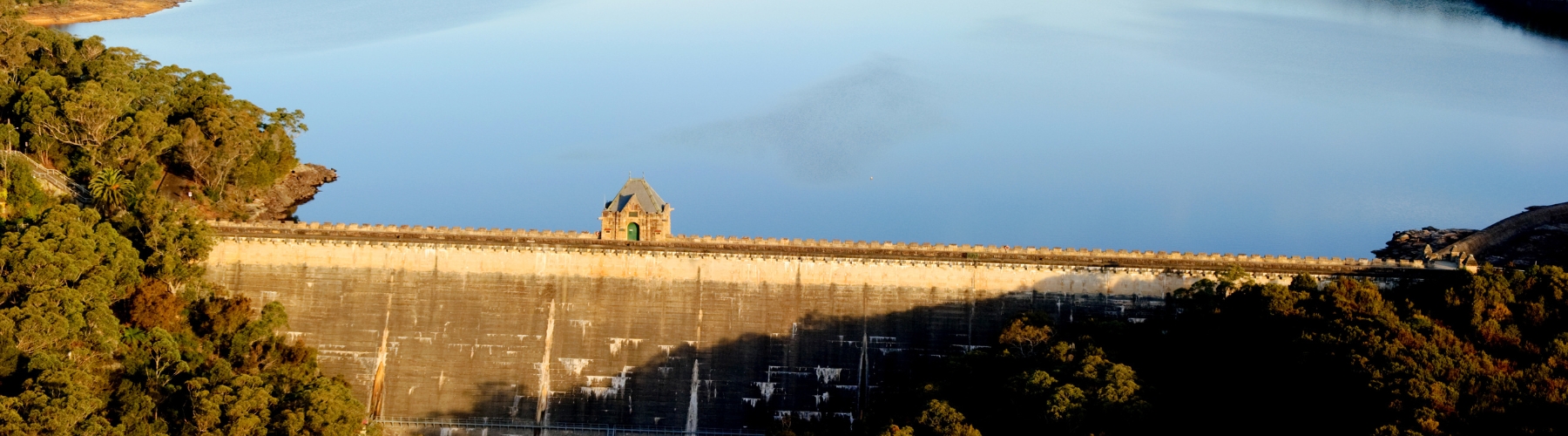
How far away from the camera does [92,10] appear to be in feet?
558

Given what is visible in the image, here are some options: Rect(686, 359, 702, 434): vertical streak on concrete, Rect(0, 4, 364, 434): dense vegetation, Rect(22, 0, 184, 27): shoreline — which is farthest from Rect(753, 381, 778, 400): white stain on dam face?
Rect(22, 0, 184, 27): shoreline

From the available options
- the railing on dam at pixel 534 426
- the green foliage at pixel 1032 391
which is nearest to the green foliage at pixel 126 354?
the railing on dam at pixel 534 426

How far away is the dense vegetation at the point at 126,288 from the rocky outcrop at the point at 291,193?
592 centimetres

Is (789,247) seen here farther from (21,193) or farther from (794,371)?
(21,193)

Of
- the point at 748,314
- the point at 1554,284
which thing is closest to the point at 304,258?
the point at 748,314

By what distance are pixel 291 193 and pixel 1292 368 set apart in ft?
213

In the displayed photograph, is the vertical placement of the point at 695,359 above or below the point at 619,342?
below

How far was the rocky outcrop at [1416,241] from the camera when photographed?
96.5m

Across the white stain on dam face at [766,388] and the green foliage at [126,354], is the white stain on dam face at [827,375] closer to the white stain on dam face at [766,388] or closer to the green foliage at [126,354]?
the white stain on dam face at [766,388]

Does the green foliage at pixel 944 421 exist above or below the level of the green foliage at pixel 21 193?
below

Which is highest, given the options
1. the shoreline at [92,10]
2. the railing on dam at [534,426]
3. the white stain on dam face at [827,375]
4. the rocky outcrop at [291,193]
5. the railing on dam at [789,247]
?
the shoreline at [92,10]

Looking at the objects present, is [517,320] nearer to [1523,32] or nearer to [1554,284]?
[1554,284]

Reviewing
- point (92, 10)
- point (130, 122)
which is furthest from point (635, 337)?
point (92, 10)

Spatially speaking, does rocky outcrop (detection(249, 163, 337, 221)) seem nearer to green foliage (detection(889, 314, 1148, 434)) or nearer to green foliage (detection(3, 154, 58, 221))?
green foliage (detection(3, 154, 58, 221))
